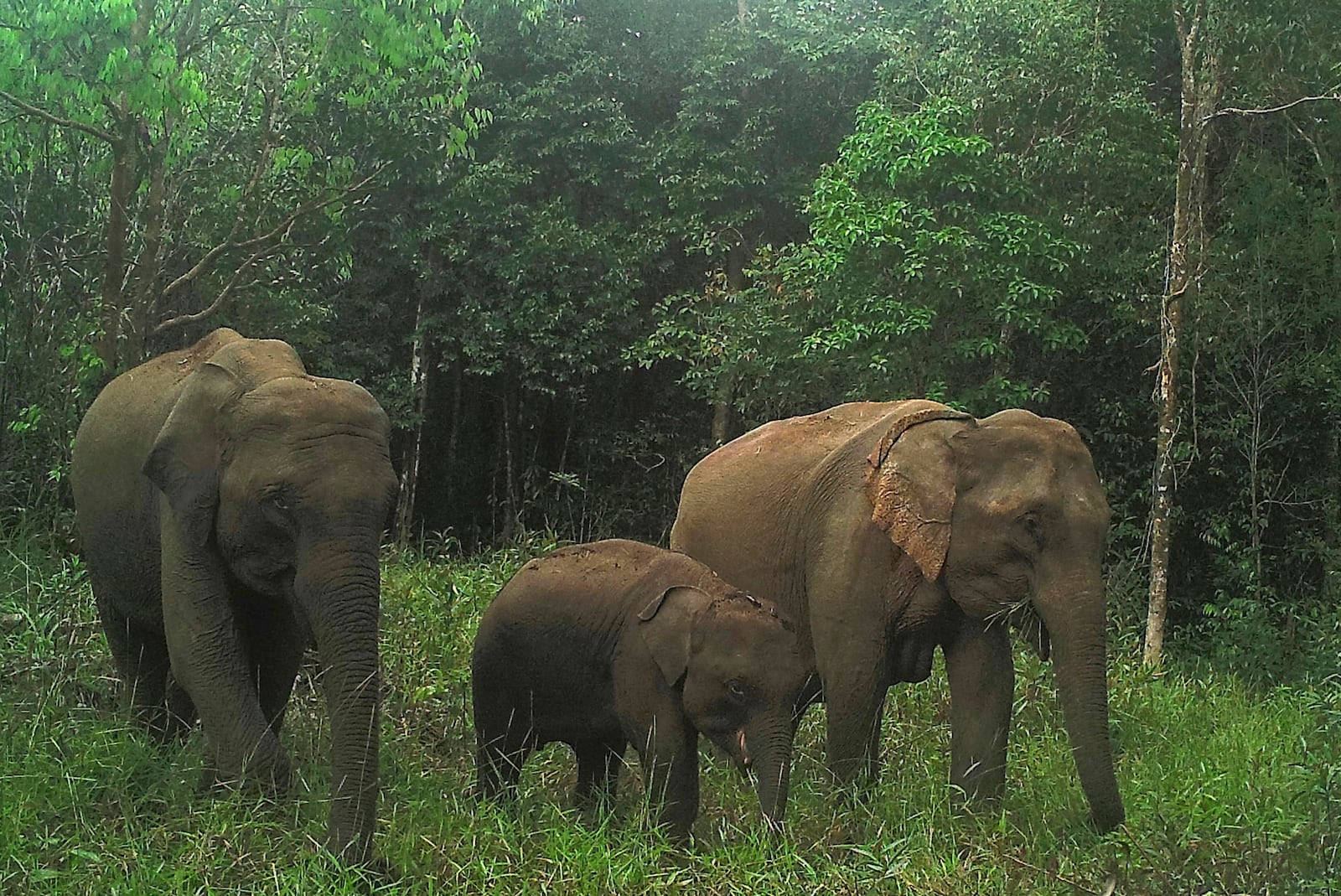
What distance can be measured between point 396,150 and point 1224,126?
27.6 feet

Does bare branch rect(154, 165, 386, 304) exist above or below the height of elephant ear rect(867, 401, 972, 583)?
above

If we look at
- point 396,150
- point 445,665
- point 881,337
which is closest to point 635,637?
point 445,665

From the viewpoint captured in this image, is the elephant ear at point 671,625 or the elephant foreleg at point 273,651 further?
the elephant ear at point 671,625

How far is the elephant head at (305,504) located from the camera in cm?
469

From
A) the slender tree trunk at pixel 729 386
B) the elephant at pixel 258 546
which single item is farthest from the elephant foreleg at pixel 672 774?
the slender tree trunk at pixel 729 386

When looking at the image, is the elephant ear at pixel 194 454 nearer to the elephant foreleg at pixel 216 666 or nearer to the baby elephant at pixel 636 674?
the elephant foreleg at pixel 216 666

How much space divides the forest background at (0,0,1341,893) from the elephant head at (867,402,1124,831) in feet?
2.06

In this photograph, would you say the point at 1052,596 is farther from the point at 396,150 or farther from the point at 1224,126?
the point at 1224,126

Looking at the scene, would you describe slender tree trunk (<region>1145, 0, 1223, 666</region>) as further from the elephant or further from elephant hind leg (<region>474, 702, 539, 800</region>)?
the elephant

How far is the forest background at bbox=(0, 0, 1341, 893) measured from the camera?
17.6 ft

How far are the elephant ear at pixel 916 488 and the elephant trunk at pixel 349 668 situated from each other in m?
2.50

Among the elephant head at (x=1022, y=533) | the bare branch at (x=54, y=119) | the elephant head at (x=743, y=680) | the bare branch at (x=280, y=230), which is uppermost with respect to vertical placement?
the bare branch at (x=54, y=119)

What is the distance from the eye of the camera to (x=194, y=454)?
5199mm

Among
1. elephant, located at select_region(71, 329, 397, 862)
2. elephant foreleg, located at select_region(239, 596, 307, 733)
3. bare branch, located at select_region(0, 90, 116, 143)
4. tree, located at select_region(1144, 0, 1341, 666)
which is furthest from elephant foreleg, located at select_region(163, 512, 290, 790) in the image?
tree, located at select_region(1144, 0, 1341, 666)
